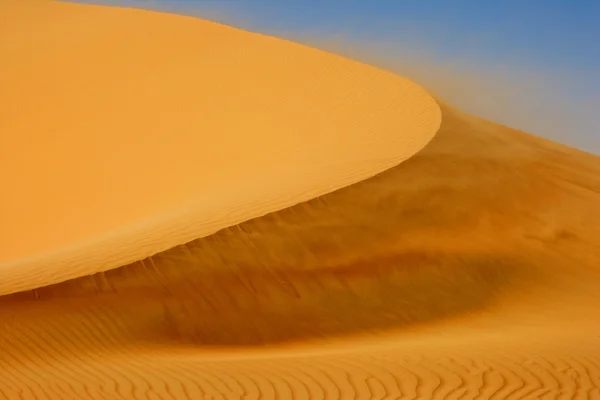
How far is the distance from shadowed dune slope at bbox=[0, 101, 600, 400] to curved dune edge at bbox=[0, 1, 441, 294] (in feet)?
2.19

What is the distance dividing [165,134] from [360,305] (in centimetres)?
1359

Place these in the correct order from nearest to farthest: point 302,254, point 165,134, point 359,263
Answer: point 302,254
point 359,263
point 165,134

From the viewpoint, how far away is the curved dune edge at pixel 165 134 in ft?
41.6

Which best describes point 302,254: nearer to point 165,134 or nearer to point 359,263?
point 359,263

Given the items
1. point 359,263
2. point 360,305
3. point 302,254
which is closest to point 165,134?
point 302,254

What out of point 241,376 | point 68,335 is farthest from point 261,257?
point 241,376

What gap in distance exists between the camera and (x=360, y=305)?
34.7ft

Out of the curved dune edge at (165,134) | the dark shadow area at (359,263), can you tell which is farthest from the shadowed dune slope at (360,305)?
the curved dune edge at (165,134)

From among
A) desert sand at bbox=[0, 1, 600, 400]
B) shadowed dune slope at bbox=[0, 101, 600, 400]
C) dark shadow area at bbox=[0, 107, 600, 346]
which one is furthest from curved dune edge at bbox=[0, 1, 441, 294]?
shadowed dune slope at bbox=[0, 101, 600, 400]

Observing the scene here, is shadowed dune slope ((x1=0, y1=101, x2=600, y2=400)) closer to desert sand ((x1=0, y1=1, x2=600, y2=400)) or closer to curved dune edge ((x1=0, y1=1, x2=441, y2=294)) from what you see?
desert sand ((x1=0, y1=1, x2=600, y2=400))

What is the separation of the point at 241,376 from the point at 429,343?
2.61m

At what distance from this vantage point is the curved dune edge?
1269cm

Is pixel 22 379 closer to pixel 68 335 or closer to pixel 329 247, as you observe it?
pixel 68 335

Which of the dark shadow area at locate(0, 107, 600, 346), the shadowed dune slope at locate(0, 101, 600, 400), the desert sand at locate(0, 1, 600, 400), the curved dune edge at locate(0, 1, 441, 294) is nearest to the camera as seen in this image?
the shadowed dune slope at locate(0, 101, 600, 400)
